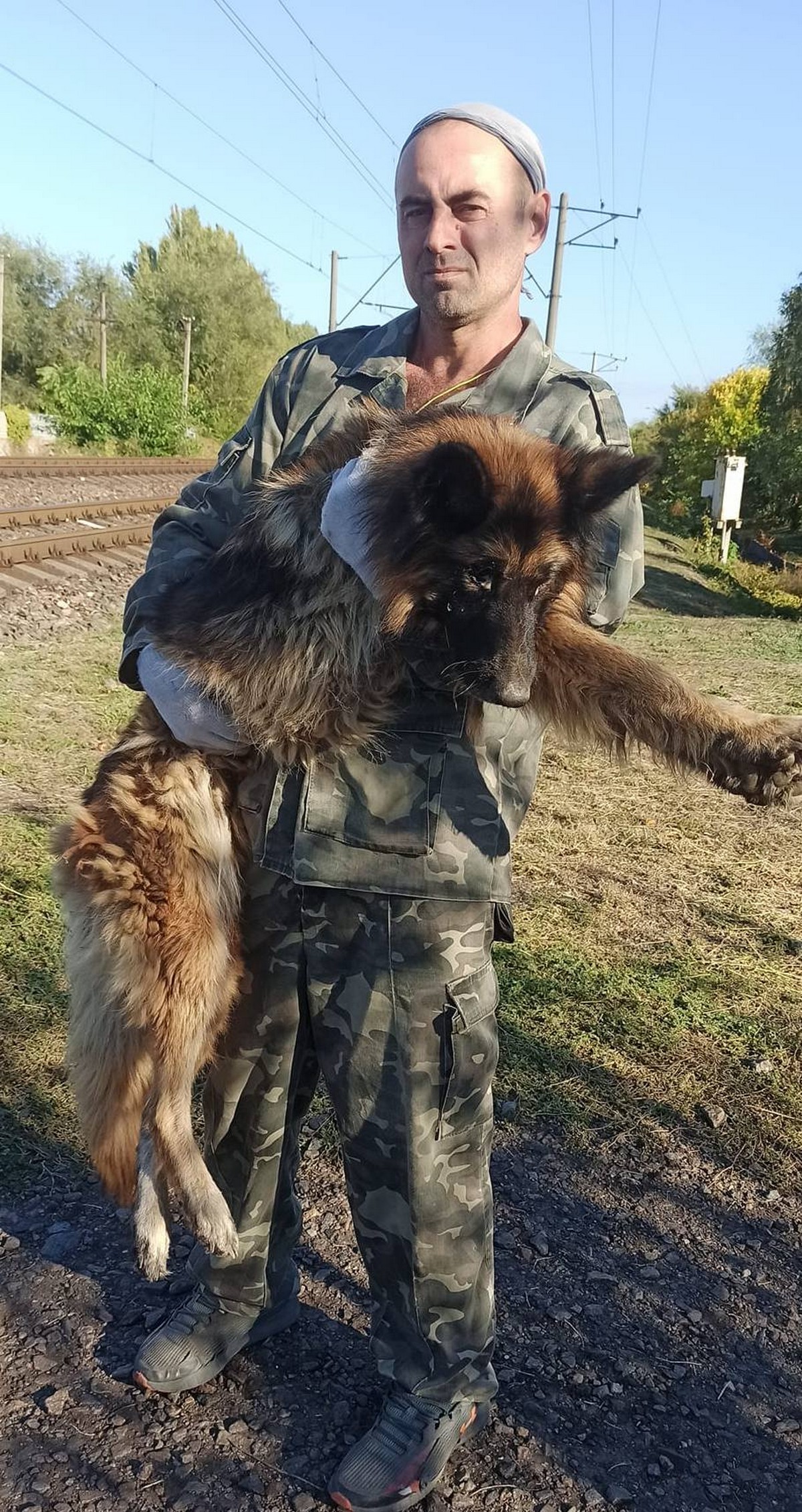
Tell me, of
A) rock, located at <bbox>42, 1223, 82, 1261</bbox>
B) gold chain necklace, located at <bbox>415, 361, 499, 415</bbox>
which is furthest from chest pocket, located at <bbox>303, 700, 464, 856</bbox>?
rock, located at <bbox>42, 1223, 82, 1261</bbox>

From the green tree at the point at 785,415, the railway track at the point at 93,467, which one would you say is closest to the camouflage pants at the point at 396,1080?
the railway track at the point at 93,467

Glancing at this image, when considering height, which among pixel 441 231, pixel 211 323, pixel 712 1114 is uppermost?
pixel 211 323

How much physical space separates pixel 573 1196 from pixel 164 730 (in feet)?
7.12

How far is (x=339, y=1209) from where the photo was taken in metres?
3.54

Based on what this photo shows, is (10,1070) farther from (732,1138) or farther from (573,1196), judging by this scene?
(732,1138)

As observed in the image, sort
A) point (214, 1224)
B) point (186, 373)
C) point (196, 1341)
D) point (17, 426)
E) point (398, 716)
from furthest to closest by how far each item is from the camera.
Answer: point (186, 373) < point (17, 426) < point (196, 1341) < point (214, 1224) < point (398, 716)

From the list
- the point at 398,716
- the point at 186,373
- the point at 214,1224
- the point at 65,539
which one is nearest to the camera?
the point at 398,716

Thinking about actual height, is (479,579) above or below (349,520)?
below

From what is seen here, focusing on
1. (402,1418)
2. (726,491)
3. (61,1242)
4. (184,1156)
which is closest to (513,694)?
(184,1156)

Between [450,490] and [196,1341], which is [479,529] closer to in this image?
[450,490]

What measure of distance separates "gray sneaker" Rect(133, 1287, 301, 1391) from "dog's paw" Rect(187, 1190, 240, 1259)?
28cm

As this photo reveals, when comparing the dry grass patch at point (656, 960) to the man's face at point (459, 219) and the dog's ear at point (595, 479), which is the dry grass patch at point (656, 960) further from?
the man's face at point (459, 219)

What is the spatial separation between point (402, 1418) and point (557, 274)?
3256 centimetres

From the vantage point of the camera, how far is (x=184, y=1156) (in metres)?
2.73
